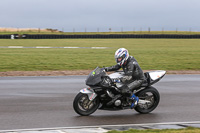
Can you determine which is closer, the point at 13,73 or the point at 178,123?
the point at 178,123

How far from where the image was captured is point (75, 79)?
51.5 feet

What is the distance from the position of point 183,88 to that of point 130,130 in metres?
6.74

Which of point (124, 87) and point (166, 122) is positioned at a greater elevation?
point (124, 87)

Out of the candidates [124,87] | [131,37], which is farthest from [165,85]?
[131,37]

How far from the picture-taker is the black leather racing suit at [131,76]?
8.51 meters

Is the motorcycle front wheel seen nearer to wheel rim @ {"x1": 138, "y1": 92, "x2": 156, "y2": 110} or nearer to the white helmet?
the white helmet

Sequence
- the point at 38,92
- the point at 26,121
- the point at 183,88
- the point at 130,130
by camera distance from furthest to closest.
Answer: the point at 183,88
the point at 38,92
the point at 26,121
the point at 130,130

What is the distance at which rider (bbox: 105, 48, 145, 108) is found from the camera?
27.8 feet

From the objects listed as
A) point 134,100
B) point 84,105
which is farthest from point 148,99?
point 84,105

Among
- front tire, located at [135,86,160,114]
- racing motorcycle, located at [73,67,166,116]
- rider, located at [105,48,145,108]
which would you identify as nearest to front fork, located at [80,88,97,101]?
racing motorcycle, located at [73,67,166,116]

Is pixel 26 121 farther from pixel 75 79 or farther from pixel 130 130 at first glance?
pixel 75 79

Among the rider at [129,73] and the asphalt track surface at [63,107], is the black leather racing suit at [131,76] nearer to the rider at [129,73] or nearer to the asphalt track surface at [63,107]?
the rider at [129,73]

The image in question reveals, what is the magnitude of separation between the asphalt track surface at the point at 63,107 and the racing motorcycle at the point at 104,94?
0.73 feet

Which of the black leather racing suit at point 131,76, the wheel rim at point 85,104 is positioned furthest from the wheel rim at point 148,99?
the wheel rim at point 85,104
